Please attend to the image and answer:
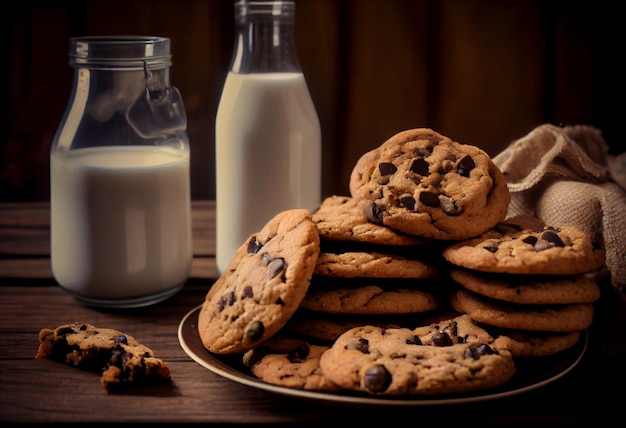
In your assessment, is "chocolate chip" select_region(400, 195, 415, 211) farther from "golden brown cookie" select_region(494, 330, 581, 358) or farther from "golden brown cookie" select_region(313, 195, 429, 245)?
"golden brown cookie" select_region(494, 330, 581, 358)

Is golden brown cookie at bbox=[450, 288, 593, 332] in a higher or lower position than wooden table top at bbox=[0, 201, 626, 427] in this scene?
higher

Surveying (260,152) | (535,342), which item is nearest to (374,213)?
(535,342)

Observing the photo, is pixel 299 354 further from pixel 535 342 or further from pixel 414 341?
pixel 535 342

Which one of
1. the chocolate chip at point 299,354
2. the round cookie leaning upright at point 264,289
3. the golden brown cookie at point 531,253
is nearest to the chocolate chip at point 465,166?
the golden brown cookie at point 531,253

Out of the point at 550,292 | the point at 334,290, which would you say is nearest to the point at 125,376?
the point at 334,290

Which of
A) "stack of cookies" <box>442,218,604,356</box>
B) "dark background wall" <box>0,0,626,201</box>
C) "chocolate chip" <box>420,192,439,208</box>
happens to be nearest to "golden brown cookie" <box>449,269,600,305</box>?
"stack of cookies" <box>442,218,604,356</box>

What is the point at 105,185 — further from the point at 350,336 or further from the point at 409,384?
the point at 409,384
